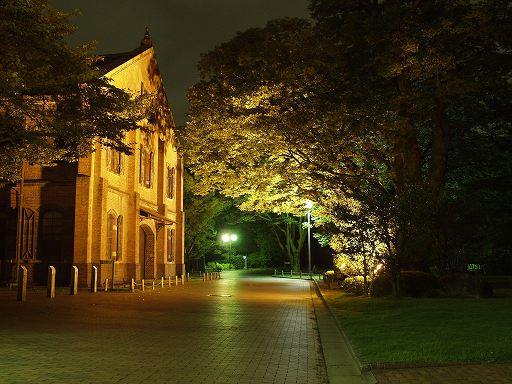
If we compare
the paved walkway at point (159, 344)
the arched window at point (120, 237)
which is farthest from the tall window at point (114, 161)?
the paved walkway at point (159, 344)

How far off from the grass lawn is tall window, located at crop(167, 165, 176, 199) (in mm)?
26603

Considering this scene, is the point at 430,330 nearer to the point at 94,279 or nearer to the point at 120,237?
the point at 94,279

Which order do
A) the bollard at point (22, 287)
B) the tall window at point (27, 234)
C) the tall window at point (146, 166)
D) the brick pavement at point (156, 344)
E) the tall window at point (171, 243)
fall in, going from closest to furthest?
the brick pavement at point (156, 344)
the bollard at point (22, 287)
the tall window at point (27, 234)
the tall window at point (146, 166)
the tall window at point (171, 243)

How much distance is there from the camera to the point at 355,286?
76.0 feet

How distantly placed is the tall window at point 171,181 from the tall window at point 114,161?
9.69 m

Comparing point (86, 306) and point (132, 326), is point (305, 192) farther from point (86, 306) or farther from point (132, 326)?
point (132, 326)

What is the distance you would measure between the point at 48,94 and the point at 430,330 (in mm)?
12252

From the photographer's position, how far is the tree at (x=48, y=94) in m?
13.9

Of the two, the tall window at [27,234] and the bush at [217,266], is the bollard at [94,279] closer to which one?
the tall window at [27,234]

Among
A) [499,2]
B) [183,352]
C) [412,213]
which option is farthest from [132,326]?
[499,2]

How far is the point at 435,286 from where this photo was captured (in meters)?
19.1

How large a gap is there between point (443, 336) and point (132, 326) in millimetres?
6774

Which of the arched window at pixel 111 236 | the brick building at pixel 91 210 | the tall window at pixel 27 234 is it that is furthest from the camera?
the arched window at pixel 111 236

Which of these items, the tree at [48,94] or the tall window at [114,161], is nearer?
the tree at [48,94]
